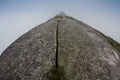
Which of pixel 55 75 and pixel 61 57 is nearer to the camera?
pixel 55 75

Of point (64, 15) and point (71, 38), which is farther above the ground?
point (64, 15)

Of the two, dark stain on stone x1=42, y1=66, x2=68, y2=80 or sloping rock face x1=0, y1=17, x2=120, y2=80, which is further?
sloping rock face x1=0, y1=17, x2=120, y2=80

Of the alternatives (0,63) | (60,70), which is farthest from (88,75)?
(0,63)

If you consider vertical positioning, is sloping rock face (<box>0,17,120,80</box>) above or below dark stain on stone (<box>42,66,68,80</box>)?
above

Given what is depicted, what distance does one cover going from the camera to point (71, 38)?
1148cm

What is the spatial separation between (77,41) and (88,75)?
196 centimetres

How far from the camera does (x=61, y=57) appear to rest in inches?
413

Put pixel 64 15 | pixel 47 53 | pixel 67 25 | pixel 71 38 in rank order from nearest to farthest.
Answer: pixel 47 53
pixel 71 38
pixel 67 25
pixel 64 15

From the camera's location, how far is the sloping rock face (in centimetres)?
1011

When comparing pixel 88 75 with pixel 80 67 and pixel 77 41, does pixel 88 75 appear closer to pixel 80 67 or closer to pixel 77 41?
pixel 80 67

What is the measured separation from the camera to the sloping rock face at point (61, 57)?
10.1 m

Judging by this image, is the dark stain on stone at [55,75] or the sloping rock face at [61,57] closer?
the dark stain on stone at [55,75]

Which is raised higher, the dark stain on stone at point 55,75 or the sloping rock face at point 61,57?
the sloping rock face at point 61,57

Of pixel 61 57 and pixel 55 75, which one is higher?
pixel 61 57
